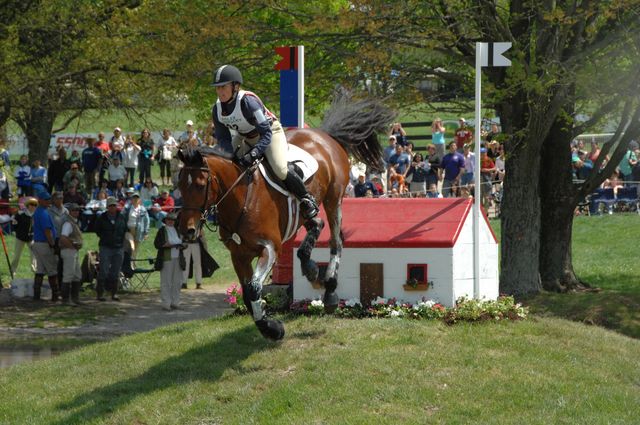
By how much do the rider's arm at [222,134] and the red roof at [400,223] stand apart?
2.10 meters

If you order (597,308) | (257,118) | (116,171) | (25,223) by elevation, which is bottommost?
(597,308)

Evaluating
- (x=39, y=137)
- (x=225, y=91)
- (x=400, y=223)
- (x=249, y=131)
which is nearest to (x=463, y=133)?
(x=400, y=223)

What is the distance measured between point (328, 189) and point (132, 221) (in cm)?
1134

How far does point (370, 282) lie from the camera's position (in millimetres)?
12328

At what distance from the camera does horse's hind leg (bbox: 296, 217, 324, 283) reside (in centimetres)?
1134

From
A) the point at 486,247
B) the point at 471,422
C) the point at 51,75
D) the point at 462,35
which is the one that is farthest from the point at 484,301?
the point at 51,75

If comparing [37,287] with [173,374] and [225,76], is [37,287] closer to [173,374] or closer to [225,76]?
[173,374]

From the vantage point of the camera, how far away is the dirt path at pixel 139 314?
17.5m

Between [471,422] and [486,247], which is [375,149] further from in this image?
[471,422]

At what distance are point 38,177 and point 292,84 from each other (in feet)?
55.2

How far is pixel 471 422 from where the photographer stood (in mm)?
8977

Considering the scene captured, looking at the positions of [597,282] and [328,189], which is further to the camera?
[597,282]

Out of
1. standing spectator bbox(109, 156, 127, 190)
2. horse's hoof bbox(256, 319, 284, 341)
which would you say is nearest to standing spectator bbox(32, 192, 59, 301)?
standing spectator bbox(109, 156, 127, 190)

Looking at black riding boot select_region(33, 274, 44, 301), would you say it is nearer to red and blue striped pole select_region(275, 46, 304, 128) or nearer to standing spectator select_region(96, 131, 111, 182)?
standing spectator select_region(96, 131, 111, 182)
